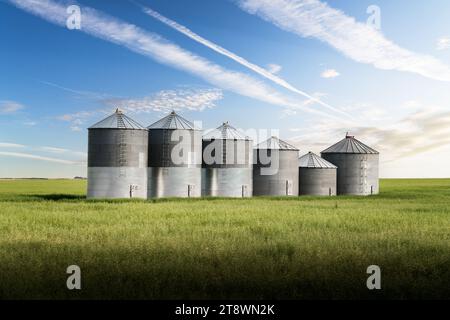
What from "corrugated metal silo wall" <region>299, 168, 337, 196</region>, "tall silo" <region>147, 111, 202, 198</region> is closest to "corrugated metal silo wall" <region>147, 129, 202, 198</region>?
"tall silo" <region>147, 111, 202, 198</region>

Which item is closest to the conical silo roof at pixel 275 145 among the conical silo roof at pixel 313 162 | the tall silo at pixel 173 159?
the conical silo roof at pixel 313 162

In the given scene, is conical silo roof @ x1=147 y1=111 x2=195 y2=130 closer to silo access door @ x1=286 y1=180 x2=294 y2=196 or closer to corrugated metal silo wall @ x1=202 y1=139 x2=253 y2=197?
corrugated metal silo wall @ x1=202 y1=139 x2=253 y2=197

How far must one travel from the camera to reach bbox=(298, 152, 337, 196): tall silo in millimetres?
46625

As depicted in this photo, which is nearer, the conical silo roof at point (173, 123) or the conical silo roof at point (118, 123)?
the conical silo roof at point (118, 123)

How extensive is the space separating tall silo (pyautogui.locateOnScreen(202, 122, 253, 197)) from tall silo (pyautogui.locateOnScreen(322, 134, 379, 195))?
12.4 m

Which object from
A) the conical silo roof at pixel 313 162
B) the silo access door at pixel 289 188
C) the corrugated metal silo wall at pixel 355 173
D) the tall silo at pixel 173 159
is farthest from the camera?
the corrugated metal silo wall at pixel 355 173

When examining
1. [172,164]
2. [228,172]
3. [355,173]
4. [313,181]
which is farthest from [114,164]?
[355,173]

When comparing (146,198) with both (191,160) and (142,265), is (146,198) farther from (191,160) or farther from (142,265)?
(142,265)

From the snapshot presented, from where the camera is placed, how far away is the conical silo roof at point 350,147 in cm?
5012

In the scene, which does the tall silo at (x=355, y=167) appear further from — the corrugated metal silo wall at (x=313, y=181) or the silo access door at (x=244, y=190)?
the silo access door at (x=244, y=190)

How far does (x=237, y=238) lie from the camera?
1545cm

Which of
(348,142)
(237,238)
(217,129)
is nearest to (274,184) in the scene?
(217,129)

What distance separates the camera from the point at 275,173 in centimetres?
4409

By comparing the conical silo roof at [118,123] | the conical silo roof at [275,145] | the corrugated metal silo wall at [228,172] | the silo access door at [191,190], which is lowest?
the silo access door at [191,190]
